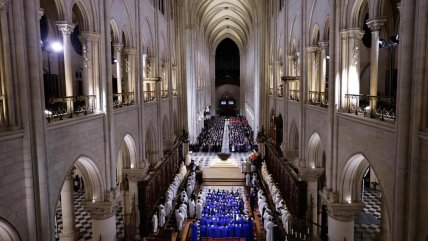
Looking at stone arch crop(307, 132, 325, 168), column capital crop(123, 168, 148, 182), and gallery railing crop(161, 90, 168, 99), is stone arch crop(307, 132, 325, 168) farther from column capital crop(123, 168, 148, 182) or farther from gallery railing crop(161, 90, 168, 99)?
gallery railing crop(161, 90, 168, 99)

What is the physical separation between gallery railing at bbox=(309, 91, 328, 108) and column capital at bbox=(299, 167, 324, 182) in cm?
287

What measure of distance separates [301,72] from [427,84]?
9.45 m

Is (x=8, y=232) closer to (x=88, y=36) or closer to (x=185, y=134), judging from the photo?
(x=88, y=36)

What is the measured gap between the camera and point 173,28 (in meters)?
26.7

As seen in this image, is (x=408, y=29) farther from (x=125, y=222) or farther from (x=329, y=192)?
(x=125, y=222)

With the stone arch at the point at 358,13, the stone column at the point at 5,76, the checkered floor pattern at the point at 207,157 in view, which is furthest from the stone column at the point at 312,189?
the checkered floor pattern at the point at 207,157

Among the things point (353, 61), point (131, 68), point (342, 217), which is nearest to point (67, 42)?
point (131, 68)

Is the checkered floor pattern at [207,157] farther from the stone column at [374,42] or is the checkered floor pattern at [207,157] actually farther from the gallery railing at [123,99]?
the stone column at [374,42]

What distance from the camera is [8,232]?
692 centimetres

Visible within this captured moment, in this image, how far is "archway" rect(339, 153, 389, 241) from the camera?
35.7 feet

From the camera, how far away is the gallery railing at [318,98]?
13580 mm

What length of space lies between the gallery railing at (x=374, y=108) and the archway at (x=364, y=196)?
1.21 metres

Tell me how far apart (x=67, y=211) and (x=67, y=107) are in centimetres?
642

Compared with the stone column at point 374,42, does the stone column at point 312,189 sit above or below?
below
